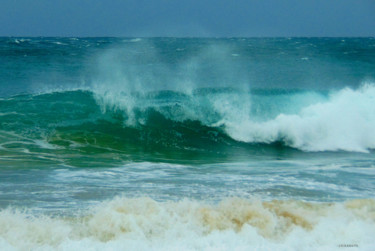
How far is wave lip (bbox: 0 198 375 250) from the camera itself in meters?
4.57

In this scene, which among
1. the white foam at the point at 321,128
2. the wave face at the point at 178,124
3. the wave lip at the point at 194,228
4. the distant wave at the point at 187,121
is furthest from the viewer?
the white foam at the point at 321,128

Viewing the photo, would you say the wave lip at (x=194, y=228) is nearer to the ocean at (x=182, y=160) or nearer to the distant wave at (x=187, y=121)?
the ocean at (x=182, y=160)

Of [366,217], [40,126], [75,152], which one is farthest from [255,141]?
[366,217]

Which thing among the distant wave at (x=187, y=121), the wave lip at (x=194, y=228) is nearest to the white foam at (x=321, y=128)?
the distant wave at (x=187, y=121)

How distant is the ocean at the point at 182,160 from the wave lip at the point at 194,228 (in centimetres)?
1

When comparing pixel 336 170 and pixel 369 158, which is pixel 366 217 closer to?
pixel 336 170

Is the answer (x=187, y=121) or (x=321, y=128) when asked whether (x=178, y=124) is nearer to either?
(x=187, y=121)

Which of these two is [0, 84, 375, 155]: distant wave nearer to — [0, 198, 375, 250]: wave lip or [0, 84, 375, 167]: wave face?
[0, 84, 375, 167]: wave face

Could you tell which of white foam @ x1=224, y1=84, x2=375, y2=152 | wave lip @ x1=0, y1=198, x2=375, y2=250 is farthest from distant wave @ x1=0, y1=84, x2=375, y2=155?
wave lip @ x1=0, y1=198, x2=375, y2=250

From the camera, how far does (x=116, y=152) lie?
11227 millimetres

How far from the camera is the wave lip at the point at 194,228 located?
457cm

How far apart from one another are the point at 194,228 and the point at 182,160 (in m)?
5.57

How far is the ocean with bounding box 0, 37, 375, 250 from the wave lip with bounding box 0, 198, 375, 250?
1cm

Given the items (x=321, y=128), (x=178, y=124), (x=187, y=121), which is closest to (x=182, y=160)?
(x=178, y=124)
